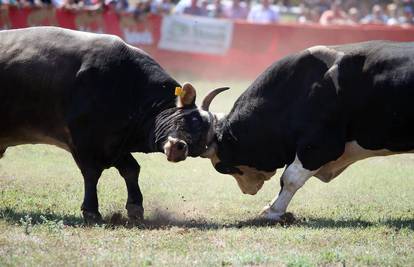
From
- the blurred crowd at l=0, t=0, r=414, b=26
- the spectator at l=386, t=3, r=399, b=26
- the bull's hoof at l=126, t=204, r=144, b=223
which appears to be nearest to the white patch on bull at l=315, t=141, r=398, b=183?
the bull's hoof at l=126, t=204, r=144, b=223

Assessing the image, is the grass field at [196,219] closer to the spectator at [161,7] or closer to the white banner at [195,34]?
the white banner at [195,34]

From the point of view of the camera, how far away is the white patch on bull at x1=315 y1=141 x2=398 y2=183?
9.41 m

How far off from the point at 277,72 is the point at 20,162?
190 inches

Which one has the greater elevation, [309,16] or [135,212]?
[135,212]

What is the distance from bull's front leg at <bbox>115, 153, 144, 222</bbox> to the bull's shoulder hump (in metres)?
2.28

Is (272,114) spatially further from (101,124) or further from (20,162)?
(20,162)

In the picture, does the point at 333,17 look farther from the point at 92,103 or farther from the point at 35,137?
the point at 92,103

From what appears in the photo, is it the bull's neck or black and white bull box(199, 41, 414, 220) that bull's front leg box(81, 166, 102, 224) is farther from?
black and white bull box(199, 41, 414, 220)

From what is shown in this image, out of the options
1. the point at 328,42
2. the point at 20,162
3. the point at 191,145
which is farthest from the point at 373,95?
the point at 328,42

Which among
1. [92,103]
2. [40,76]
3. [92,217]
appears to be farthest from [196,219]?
[40,76]

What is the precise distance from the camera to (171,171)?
42.1ft

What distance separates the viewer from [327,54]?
9477 mm

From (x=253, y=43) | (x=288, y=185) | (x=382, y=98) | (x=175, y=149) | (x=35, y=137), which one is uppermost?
(x=382, y=98)

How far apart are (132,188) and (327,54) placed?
8.29 feet
